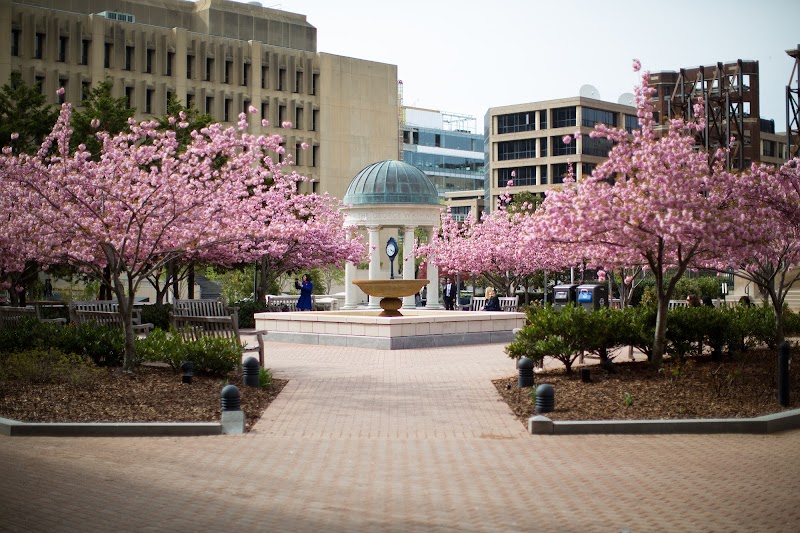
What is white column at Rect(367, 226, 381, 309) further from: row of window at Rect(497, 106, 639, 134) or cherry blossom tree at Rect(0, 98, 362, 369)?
row of window at Rect(497, 106, 639, 134)

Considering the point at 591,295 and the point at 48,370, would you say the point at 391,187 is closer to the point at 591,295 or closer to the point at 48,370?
the point at 591,295

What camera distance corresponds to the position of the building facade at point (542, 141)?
102562 millimetres

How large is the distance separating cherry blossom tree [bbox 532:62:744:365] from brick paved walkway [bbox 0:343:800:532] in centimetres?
423

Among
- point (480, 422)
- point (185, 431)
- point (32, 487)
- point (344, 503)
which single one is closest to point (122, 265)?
point (185, 431)

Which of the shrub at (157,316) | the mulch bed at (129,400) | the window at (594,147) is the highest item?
the window at (594,147)

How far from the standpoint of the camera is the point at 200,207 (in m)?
20.1

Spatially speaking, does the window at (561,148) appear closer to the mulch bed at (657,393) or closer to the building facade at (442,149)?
the building facade at (442,149)

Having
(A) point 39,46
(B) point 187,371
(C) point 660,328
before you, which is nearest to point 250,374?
(B) point 187,371

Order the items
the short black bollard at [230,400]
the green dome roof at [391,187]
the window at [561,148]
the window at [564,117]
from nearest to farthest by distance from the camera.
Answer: the short black bollard at [230,400], the green dome roof at [391,187], the window at [561,148], the window at [564,117]

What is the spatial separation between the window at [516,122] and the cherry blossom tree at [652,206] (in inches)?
3507

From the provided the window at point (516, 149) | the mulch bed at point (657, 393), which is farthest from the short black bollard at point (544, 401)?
the window at point (516, 149)

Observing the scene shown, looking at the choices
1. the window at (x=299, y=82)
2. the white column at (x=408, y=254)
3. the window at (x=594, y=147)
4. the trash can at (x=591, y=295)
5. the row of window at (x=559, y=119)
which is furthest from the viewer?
the row of window at (x=559, y=119)

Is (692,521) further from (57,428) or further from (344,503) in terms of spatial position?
(57,428)

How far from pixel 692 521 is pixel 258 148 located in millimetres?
16625
